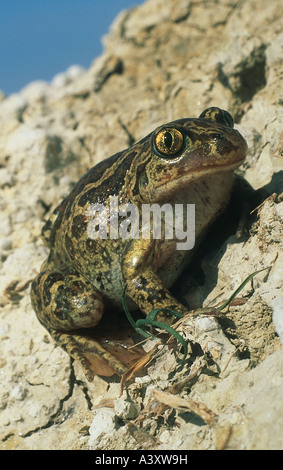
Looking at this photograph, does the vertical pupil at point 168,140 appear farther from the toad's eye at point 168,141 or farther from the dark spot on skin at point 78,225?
the dark spot on skin at point 78,225

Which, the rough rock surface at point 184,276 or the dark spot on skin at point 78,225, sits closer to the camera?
the rough rock surface at point 184,276

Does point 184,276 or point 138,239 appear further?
point 184,276

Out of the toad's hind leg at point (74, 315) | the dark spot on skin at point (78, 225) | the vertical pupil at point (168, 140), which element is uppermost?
the vertical pupil at point (168, 140)

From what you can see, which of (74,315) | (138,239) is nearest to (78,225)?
(138,239)

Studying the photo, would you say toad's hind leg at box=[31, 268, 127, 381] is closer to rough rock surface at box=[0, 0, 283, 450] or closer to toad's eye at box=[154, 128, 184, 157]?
rough rock surface at box=[0, 0, 283, 450]

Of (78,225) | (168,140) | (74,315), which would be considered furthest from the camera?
(78,225)

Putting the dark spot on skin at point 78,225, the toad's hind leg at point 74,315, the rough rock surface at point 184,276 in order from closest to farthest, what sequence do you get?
the rough rock surface at point 184,276
the toad's hind leg at point 74,315
the dark spot on skin at point 78,225

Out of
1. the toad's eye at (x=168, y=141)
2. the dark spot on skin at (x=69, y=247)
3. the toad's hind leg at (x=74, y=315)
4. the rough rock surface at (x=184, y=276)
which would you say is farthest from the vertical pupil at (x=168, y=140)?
the toad's hind leg at (x=74, y=315)

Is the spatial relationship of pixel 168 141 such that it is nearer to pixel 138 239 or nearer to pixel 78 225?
pixel 138 239

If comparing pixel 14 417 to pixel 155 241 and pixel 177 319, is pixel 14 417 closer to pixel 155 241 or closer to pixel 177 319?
pixel 177 319
